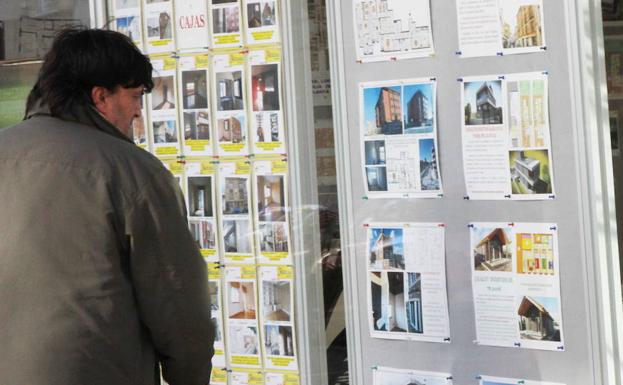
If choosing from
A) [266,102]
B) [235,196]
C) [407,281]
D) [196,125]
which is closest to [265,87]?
[266,102]

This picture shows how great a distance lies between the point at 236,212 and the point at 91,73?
6.28ft

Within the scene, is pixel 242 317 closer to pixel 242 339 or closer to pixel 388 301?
pixel 242 339

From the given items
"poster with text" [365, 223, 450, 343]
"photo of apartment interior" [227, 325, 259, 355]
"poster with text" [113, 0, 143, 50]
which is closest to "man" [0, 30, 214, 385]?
"poster with text" [365, 223, 450, 343]

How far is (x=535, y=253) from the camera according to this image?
13.4 feet

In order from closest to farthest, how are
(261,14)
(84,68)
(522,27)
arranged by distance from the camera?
(84,68)
(522,27)
(261,14)

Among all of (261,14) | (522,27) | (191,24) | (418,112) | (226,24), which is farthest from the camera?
(191,24)

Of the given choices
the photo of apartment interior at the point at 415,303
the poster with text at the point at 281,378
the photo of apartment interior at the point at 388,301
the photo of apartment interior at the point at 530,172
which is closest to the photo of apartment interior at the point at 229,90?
the photo of apartment interior at the point at 388,301

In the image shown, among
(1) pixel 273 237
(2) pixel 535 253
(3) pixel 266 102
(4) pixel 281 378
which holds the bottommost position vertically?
(4) pixel 281 378

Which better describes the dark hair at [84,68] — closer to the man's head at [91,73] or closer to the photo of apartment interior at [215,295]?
the man's head at [91,73]

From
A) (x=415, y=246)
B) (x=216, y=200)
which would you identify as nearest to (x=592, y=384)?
(x=415, y=246)

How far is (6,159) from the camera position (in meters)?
2.91

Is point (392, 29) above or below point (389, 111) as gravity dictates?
above

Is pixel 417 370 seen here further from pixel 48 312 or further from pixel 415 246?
pixel 48 312

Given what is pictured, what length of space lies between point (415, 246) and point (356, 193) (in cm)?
37
